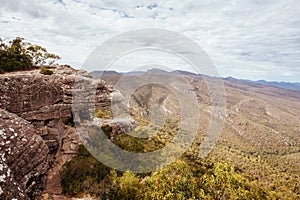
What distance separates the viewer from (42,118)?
2127 centimetres

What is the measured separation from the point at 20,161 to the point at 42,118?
16.1 m

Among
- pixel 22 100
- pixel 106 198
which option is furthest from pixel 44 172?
pixel 22 100

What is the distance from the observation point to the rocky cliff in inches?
284

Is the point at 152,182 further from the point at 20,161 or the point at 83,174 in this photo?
the point at 20,161

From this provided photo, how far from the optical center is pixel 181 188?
13.9 m

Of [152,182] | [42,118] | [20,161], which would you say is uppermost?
[20,161]

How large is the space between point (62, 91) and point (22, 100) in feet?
13.3

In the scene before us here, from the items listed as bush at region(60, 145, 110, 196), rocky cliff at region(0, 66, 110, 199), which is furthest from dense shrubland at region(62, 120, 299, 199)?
rocky cliff at region(0, 66, 110, 199)

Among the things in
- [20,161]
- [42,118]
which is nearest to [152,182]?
[20,161]

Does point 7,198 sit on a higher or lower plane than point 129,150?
higher

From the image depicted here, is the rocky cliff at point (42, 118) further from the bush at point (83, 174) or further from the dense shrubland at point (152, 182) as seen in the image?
the dense shrubland at point (152, 182)

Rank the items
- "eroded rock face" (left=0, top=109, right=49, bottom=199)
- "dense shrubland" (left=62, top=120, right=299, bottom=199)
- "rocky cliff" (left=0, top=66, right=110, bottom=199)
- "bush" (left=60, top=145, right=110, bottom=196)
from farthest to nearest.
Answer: "bush" (left=60, top=145, right=110, bottom=196) → "dense shrubland" (left=62, top=120, right=299, bottom=199) → "rocky cliff" (left=0, top=66, right=110, bottom=199) → "eroded rock face" (left=0, top=109, right=49, bottom=199)

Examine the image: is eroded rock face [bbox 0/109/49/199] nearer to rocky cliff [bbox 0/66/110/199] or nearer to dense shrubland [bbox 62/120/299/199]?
rocky cliff [bbox 0/66/110/199]

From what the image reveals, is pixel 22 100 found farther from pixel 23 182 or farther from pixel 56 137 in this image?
pixel 23 182
